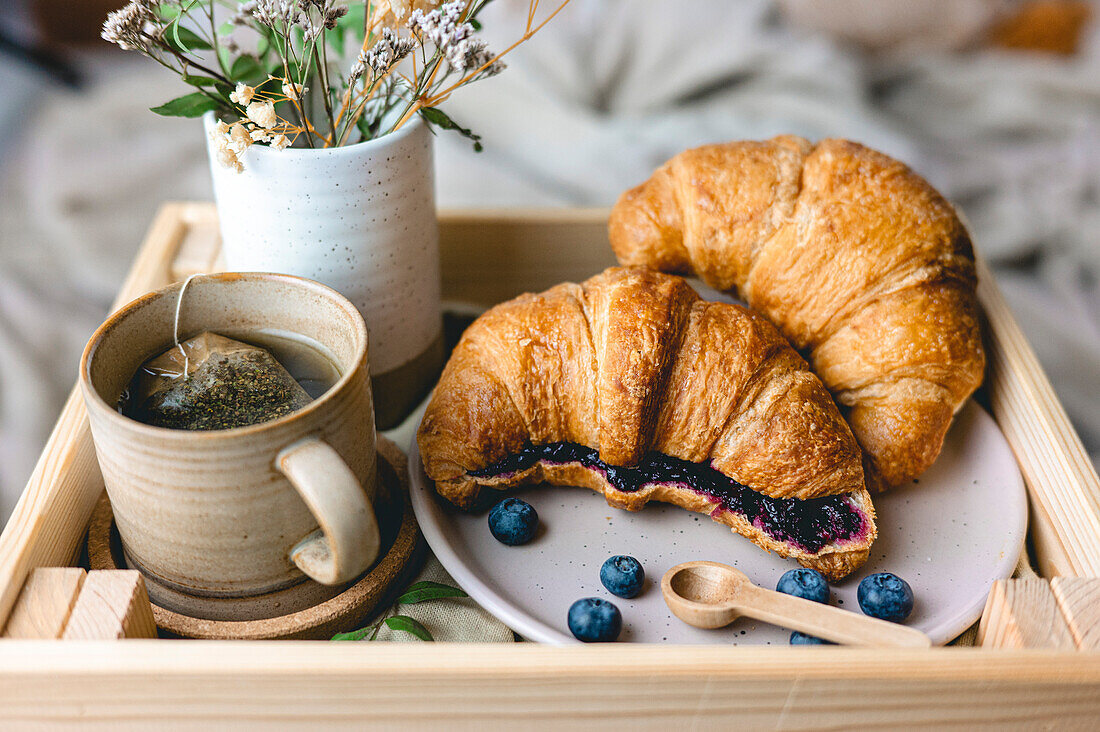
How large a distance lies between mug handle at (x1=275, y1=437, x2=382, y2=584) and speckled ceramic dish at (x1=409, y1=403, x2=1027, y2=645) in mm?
171

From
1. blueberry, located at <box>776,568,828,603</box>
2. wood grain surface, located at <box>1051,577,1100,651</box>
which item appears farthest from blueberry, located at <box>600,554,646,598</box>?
wood grain surface, located at <box>1051,577,1100,651</box>

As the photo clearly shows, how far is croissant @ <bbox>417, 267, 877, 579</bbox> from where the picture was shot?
37.6 inches

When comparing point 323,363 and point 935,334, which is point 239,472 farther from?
point 935,334

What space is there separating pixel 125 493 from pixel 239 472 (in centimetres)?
13

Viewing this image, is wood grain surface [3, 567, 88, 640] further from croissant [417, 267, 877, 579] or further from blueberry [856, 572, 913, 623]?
blueberry [856, 572, 913, 623]

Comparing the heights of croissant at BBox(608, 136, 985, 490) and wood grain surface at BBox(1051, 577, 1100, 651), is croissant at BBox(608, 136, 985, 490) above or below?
above

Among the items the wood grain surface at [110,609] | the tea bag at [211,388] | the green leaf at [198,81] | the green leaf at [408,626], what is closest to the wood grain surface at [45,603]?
the wood grain surface at [110,609]

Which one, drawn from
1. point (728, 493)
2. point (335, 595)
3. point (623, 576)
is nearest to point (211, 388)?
point (335, 595)

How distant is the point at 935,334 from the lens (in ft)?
3.42

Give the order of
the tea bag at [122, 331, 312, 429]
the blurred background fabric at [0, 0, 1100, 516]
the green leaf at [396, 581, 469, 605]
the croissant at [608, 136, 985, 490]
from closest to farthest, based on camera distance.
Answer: the tea bag at [122, 331, 312, 429] < the green leaf at [396, 581, 469, 605] < the croissant at [608, 136, 985, 490] < the blurred background fabric at [0, 0, 1100, 516]

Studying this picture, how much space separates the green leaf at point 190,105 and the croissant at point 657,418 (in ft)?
1.29

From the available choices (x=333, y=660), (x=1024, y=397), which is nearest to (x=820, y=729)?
(x=333, y=660)

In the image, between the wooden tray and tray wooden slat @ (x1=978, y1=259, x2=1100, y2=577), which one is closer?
the wooden tray

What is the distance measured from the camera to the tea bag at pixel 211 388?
0.84 meters
